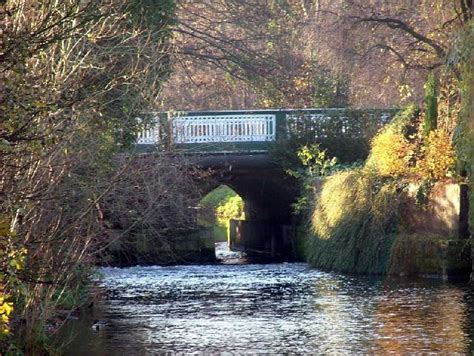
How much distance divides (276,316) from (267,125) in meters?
15.5

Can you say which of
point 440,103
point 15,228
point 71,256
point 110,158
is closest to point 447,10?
point 440,103

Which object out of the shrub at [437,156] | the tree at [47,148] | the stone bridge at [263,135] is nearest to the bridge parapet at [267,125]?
the stone bridge at [263,135]

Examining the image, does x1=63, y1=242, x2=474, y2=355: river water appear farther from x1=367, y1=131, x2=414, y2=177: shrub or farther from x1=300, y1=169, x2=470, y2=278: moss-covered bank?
x1=367, y1=131, x2=414, y2=177: shrub

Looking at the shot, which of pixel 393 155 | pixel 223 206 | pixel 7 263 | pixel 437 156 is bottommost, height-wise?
pixel 7 263

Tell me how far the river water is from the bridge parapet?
6.28 meters

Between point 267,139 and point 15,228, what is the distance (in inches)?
896

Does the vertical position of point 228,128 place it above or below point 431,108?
above

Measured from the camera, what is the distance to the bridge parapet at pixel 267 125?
3344 centimetres

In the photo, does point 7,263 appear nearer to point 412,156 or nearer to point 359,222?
point 359,222

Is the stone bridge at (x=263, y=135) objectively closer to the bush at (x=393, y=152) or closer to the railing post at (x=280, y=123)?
the railing post at (x=280, y=123)

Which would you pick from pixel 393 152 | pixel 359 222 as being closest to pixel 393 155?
pixel 393 152

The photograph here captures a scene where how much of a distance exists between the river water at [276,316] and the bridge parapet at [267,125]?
6.28m

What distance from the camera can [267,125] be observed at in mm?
34688

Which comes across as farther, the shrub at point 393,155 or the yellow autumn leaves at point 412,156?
the shrub at point 393,155
